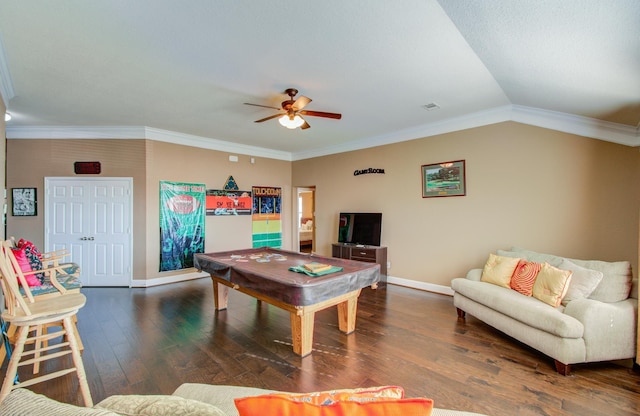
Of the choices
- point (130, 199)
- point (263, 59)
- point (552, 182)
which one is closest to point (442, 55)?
point (263, 59)

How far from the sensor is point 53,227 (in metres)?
4.89

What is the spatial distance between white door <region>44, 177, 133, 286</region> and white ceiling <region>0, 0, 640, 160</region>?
47.2 inches

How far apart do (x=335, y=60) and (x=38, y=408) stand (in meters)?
2.83

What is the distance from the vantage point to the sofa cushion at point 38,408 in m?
0.66

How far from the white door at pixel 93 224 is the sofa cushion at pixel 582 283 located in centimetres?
623

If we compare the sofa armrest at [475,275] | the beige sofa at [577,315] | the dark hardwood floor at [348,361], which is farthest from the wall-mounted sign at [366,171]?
the beige sofa at [577,315]

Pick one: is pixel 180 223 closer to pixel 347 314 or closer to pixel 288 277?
pixel 288 277

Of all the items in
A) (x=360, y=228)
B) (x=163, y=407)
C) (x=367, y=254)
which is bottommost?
(x=367, y=254)

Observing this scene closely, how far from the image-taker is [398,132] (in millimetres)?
5148

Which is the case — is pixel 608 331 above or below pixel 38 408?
below

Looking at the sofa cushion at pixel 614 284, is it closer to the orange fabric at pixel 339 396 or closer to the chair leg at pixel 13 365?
the orange fabric at pixel 339 396

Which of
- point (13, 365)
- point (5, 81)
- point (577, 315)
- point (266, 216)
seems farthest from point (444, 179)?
point (5, 81)

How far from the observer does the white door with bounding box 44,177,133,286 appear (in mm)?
4906

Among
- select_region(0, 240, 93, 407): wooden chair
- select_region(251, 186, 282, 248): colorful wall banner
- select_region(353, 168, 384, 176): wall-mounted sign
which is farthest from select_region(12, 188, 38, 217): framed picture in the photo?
select_region(353, 168, 384, 176): wall-mounted sign
